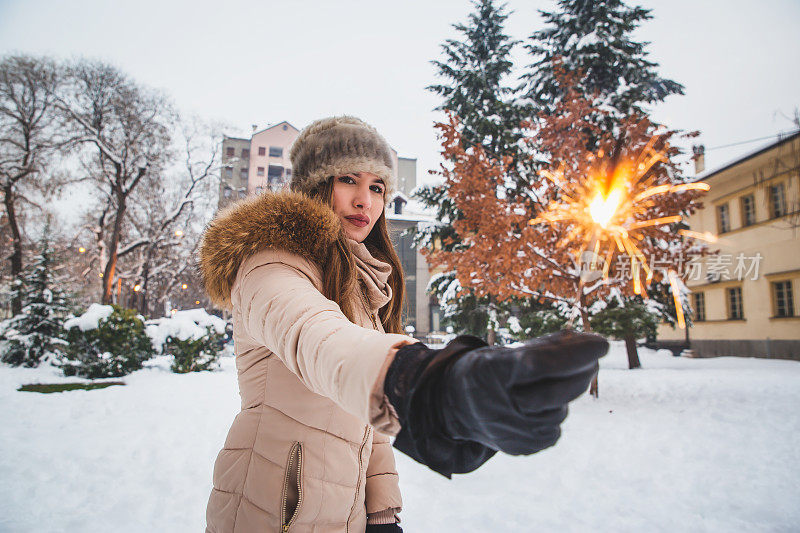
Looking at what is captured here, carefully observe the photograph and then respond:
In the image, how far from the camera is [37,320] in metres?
13.3

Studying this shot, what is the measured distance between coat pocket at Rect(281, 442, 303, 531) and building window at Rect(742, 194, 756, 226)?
81.2 ft

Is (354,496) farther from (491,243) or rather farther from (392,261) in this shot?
(491,243)

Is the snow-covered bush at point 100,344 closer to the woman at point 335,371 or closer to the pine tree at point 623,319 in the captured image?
the woman at point 335,371

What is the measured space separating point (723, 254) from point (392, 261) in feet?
82.6

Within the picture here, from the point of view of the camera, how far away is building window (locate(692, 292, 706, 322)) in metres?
22.5

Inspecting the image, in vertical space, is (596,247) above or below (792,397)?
above

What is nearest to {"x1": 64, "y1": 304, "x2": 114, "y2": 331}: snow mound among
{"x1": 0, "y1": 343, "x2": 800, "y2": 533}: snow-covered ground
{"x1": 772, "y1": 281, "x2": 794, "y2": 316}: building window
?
{"x1": 0, "y1": 343, "x2": 800, "y2": 533}: snow-covered ground

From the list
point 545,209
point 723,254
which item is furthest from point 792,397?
point 723,254

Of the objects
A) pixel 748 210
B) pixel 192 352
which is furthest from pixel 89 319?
pixel 748 210

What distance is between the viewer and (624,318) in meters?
10.5

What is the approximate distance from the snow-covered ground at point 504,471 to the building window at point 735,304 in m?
15.3

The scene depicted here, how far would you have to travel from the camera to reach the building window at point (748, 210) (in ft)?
63.1

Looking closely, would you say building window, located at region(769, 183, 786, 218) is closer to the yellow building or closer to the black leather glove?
the yellow building

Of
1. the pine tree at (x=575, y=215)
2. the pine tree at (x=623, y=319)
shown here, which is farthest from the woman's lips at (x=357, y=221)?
the pine tree at (x=623, y=319)
